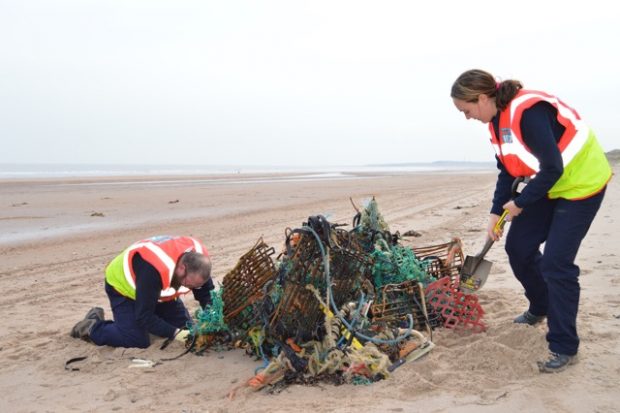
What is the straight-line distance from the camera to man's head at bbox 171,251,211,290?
3969 mm

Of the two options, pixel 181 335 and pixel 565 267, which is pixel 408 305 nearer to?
pixel 565 267

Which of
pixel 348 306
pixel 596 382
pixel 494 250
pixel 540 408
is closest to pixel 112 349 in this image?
pixel 348 306

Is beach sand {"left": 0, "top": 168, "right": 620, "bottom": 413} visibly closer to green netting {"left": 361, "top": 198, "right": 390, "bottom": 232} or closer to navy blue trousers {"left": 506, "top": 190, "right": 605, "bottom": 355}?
navy blue trousers {"left": 506, "top": 190, "right": 605, "bottom": 355}

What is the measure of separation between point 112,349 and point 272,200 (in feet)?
46.5

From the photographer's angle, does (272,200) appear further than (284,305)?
Yes

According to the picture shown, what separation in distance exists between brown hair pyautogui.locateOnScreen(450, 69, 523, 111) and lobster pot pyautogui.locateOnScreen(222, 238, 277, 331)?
5.81 feet

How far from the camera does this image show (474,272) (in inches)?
175

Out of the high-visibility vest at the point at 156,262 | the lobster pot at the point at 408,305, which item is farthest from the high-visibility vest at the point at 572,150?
the high-visibility vest at the point at 156,262

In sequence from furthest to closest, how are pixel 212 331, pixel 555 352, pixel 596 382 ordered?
1. pixel 212 331
2. pixel 555 352
3. pixel 596 382

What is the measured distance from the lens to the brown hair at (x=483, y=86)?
130 inches

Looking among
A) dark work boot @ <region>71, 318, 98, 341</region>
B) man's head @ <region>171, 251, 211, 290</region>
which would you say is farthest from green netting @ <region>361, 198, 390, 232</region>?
dark work boot @ <region>71, 318, 98, 341</region>

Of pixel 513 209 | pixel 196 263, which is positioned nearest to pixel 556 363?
pixel 513 209

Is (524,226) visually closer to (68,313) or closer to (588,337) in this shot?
(588,337)

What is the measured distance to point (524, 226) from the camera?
3.68 metres
